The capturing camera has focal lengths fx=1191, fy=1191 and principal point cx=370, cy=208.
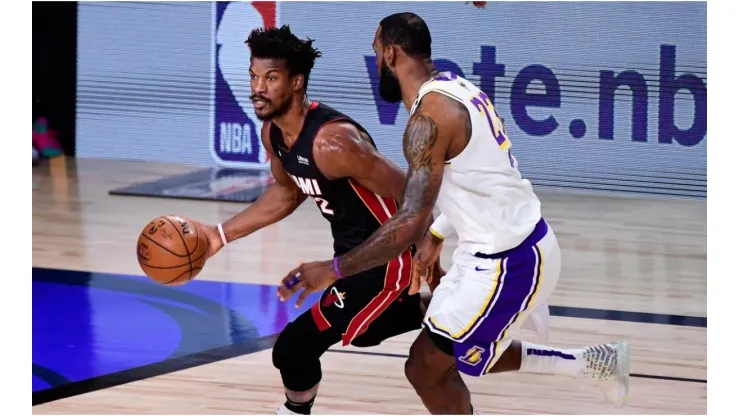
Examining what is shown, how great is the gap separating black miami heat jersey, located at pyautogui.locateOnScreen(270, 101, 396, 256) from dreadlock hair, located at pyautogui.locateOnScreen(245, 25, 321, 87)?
0.57 ft

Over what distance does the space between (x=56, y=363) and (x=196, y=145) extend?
636 centimetres

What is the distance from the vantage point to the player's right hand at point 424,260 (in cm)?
424

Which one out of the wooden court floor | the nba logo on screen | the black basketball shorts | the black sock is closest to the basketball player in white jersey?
the black basketball shorts

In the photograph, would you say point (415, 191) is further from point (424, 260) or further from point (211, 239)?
point (211, 239)

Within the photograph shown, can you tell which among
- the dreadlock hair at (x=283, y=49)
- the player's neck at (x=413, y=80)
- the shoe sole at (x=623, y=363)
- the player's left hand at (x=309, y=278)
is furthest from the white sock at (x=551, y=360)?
the dreadlock hair at (x=283, y=49)

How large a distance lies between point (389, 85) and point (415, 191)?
0.47m

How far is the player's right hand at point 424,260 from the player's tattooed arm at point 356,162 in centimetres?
21

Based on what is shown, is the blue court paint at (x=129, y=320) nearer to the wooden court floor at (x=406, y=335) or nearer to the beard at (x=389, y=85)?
the wooden court floor at (x=406, y=335)

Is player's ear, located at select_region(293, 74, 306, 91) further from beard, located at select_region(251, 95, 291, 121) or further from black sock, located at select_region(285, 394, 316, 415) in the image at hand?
black sock, located at select_region(285, 394, 316, 415)

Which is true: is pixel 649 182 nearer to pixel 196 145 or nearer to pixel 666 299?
pixel 666 299

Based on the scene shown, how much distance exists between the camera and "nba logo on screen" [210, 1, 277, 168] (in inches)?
459

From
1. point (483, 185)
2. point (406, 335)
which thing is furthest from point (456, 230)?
point (406, 335)

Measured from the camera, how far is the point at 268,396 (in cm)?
530

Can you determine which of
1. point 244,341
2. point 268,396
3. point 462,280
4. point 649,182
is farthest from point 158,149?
point 462,280
